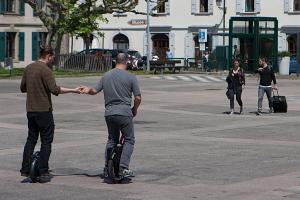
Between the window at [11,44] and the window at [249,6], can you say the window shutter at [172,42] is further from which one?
the window at [11,44]

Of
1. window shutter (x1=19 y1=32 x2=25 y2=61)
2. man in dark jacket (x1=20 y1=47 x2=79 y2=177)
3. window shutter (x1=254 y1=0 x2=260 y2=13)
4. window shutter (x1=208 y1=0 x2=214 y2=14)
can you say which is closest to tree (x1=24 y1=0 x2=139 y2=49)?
window shutter (x1=19 y1=32 x2=25 y2=61)

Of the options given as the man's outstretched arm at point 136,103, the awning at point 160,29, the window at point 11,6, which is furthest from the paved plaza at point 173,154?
the awning at point 160,29

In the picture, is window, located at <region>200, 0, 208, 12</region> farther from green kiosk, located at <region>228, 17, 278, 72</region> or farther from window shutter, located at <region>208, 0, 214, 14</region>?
green kiosk, located at <region>228, 17, 278, 72</region>

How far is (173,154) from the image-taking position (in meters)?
16.3

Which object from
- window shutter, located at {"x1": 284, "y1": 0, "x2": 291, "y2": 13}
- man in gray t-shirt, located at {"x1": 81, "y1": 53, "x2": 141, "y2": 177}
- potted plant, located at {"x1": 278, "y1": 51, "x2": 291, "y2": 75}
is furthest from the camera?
window shutter, located at {"x1": 284, "y1": 0, "x2": 291, "y2": 13}

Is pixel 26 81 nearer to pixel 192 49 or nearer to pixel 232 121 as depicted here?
pixel 232 121

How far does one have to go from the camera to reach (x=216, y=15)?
71.8 metres

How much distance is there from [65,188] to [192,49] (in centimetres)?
6092

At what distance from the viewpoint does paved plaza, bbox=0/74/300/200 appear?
39.4 feet

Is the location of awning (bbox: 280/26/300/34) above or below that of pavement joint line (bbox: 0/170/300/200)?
above

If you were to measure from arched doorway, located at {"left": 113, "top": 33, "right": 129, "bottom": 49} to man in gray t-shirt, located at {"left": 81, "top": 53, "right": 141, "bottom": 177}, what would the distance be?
207 ft

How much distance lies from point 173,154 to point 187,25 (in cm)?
5713

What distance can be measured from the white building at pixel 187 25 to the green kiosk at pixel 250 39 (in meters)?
12.6

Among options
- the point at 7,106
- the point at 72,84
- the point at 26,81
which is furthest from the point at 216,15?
the point at 26,81
